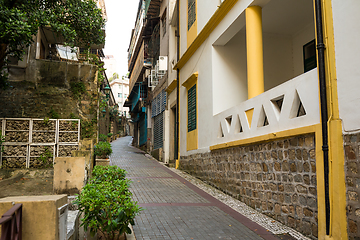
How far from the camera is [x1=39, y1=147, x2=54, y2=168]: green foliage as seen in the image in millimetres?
12203

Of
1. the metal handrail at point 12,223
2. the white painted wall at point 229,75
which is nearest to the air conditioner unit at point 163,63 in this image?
the white painted wall at point 229,75

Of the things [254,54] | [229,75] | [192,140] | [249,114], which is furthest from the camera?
[192,140]

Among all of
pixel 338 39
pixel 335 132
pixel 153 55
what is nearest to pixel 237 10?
pixel 338 39

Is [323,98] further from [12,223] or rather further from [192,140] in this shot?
[192,140]

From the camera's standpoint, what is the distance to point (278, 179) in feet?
19.6

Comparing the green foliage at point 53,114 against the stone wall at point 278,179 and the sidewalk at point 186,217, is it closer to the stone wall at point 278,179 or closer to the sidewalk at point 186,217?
the sidewalk at point 186,217

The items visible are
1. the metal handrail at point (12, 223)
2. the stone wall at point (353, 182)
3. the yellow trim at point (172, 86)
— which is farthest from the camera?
the yellow trim at point (172, 86)

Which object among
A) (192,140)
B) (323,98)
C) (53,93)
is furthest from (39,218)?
(53,93)

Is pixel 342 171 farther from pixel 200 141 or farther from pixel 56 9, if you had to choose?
pixel 56 9

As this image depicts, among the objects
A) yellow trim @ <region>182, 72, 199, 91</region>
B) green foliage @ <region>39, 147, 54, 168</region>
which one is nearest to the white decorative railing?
yellow trim @ <region>182, 72, 199, 91</region>

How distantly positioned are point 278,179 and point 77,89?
35.8 ft

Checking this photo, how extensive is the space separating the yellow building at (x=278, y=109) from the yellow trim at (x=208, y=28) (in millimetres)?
39

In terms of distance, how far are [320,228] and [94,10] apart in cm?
1115

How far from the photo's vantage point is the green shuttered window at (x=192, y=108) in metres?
11.6
